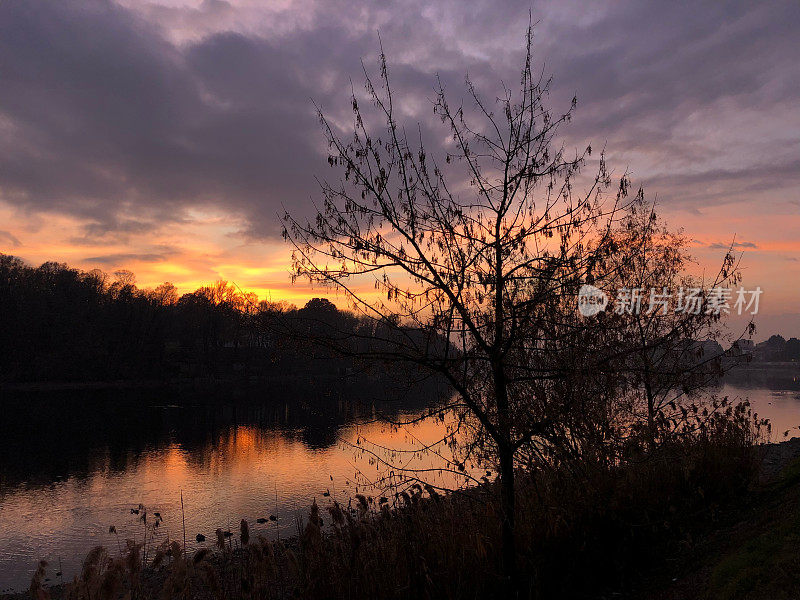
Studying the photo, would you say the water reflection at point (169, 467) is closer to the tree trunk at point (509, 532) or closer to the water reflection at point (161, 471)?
the water reflection at point (161, 471)

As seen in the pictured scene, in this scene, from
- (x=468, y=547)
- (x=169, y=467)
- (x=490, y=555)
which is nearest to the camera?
(x=468, y=547)

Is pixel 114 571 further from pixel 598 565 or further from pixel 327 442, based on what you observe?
pixel 327 442

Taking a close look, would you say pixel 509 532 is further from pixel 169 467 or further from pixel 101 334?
pixel 101 334

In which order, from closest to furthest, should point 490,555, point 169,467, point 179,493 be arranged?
point 490,555, point 179,493, point 169,467

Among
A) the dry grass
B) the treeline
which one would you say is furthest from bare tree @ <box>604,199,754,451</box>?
the treeline

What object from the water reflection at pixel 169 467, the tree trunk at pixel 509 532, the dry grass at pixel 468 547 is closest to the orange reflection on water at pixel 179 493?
the water reflection at pixel 169 467

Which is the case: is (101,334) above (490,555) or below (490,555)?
above

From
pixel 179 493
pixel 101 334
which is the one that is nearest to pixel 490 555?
pixel 179 493

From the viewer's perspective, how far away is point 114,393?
7519 cm

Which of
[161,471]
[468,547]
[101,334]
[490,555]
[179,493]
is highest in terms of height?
[101,334]

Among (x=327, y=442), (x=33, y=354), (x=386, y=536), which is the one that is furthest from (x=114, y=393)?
(x=386, y=536)

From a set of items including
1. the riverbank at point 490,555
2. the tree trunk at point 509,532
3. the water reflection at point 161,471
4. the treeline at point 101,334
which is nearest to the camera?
the riverbank at point 490,555

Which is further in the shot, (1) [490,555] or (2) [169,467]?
(2) [169,467]

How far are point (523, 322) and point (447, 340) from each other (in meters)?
0.87
